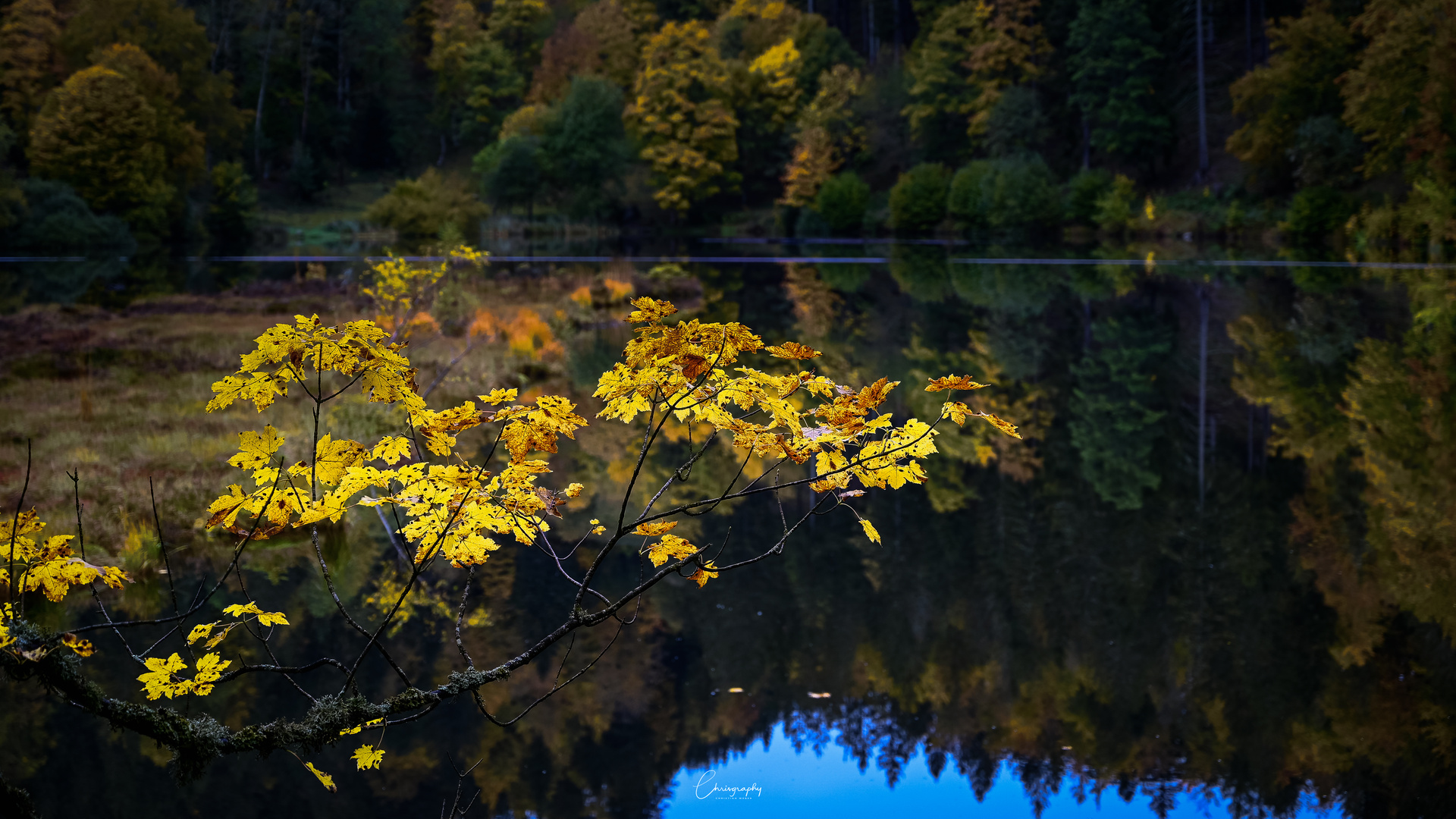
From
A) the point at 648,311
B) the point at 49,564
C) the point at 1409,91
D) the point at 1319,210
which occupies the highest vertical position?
the point at 1409,91

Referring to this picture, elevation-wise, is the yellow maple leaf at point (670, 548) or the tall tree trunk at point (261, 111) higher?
the tall tree trunk at point (261, 111)

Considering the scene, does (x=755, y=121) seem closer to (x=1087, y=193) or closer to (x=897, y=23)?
(x=897, y=23)

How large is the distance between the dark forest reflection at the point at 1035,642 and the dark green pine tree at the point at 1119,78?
37.5 meters

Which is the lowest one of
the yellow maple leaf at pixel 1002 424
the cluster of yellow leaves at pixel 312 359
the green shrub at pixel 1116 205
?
the yellow maple leaf at pixel 1002 424

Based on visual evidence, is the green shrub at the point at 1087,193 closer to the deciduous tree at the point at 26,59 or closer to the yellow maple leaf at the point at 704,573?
the deciduous tree at the point at 26,59

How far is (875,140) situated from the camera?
55.5m

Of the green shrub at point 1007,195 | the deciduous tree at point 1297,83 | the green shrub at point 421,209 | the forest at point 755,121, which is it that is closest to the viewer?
the forest at point 755,121

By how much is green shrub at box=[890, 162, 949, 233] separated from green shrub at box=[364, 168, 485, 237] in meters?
19.0

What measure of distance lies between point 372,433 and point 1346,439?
8508 mm

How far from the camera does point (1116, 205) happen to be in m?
43.3

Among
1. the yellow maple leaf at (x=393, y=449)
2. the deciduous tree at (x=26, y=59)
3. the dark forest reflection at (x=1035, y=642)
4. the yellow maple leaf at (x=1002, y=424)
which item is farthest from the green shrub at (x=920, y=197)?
the yellow maple leaf at (x=393, y=449)

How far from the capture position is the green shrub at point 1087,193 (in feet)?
147

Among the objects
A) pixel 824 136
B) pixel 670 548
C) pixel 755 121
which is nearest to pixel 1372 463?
pixel 670 548

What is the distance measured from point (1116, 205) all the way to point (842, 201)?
41.6 ft
